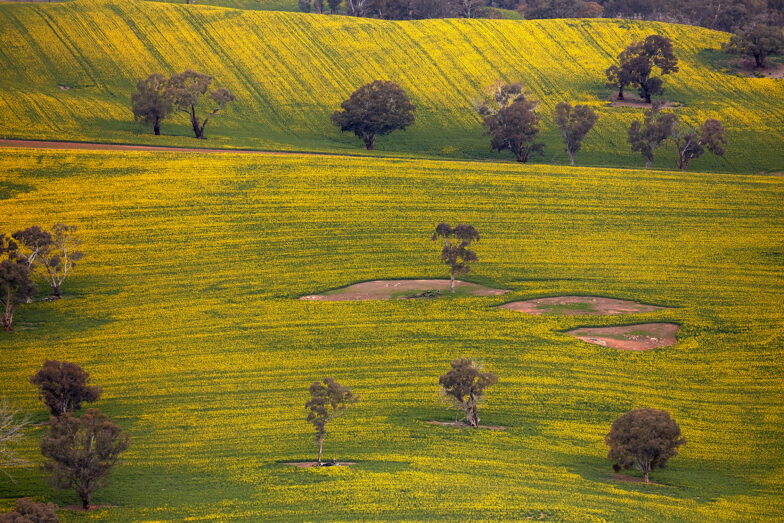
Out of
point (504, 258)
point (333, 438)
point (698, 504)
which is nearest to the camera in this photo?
point (698, 504)

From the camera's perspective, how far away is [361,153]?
126625mm

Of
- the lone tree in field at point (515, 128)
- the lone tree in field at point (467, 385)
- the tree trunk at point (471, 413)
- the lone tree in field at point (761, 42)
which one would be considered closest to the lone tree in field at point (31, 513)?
the lone tree in field at point (467, 385)

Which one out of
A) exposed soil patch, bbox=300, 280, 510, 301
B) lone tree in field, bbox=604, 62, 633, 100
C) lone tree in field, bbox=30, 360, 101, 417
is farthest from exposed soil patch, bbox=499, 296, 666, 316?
lone tree in field, bbox=604, 62, 633, 100

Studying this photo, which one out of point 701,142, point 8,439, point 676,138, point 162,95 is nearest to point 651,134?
point 676,138

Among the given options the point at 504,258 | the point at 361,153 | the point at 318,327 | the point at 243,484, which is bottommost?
the point at 243,484

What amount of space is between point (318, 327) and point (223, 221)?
88.6ft

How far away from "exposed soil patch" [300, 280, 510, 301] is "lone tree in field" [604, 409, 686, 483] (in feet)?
101

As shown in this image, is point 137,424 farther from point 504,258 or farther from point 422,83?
point 422,83

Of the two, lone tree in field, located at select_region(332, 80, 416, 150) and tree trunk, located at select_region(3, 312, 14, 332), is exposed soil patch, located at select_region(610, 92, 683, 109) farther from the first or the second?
tree trunk, located at select_region(3, 312, 14, 332)

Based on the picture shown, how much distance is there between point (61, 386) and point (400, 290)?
3313 centimetres

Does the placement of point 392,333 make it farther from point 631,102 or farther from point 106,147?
A: point 631,102

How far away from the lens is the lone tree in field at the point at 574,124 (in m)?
128

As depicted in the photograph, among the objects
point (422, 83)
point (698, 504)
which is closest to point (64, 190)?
point (422, 83)

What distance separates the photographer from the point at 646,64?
5763 inches
